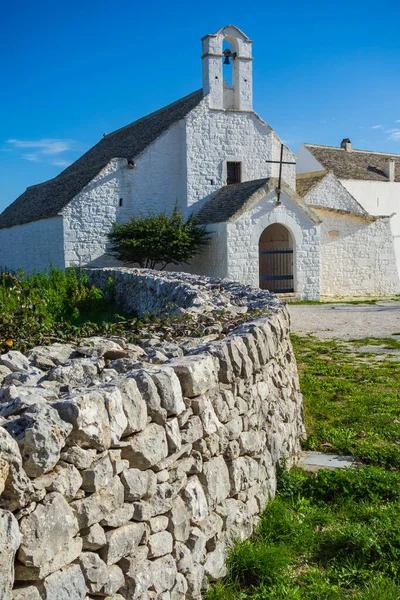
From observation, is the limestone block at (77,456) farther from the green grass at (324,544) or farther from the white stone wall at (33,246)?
the white stone wall at (33,246)

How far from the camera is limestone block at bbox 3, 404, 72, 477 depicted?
2.51m

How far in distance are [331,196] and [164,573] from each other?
23830 mm

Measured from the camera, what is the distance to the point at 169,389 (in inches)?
136

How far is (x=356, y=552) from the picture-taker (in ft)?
14.1

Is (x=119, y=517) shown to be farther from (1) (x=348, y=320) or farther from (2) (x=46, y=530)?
(1) (x=348, y=320)

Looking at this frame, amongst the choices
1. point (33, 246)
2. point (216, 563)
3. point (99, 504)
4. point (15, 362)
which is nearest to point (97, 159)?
point (33, 246)

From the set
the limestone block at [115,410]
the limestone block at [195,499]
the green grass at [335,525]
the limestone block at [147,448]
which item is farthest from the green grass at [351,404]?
the limestone block at [115,410]

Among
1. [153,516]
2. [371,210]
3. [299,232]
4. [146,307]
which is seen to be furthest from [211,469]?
[371,210]

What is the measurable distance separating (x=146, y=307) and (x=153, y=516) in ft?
28.6

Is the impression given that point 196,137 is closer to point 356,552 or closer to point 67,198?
point 67,198

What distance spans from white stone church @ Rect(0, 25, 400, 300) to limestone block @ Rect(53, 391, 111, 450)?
18.1m

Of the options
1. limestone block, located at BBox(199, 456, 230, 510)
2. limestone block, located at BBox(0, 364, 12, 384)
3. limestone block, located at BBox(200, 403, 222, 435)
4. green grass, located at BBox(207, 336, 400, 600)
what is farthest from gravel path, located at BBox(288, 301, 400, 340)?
limestone block, located at BBox(0, 364, 12, 384)

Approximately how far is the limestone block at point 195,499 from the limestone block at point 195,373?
489 mm

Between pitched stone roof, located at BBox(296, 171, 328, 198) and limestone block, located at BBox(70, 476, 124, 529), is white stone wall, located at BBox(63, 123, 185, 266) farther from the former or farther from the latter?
limestone block, located at BBox(70, 476, 124, 529)
